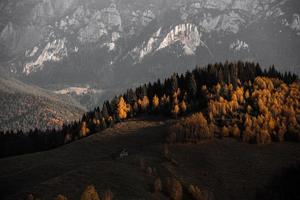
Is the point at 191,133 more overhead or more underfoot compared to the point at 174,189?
more overhead

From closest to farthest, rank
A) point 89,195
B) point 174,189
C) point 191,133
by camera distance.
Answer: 1. point 89,195
2. point 174,189
3. point 191,133

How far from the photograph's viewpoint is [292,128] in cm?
16788

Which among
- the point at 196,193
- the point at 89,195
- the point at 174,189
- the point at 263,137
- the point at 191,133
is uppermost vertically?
the point at 191,133

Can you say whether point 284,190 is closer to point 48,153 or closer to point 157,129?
point 157,129

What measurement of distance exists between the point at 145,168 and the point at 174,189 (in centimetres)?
1940

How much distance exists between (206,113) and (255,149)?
1716 inches

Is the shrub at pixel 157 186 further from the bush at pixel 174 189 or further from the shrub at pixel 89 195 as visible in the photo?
the shrub at pixel 89 195

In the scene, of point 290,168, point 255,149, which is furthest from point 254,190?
point 255,149

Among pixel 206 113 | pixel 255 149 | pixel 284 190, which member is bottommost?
pixel 284 190

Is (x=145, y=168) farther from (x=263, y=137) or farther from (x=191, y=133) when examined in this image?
(x=263, y=137)

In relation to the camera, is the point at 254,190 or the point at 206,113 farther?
the point at 206,113

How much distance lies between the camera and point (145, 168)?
4875 inches

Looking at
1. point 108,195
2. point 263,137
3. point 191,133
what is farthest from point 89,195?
point 263,137

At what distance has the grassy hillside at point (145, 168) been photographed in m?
104
